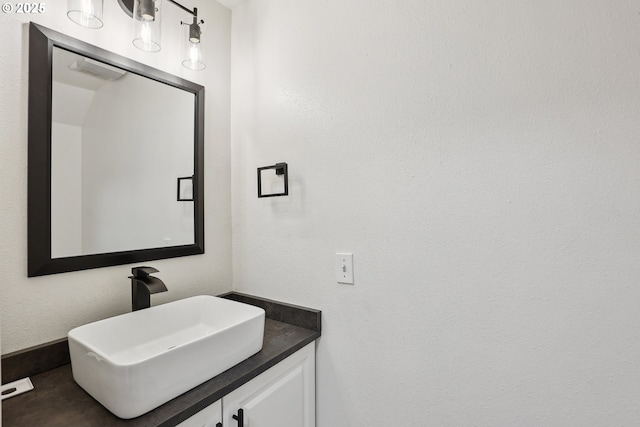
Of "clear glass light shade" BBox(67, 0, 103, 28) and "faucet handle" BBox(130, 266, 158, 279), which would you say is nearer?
Result: "clear glass light shade" BBox(67, 0, 103, 28)

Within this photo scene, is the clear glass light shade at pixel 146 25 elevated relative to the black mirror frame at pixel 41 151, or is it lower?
elevated

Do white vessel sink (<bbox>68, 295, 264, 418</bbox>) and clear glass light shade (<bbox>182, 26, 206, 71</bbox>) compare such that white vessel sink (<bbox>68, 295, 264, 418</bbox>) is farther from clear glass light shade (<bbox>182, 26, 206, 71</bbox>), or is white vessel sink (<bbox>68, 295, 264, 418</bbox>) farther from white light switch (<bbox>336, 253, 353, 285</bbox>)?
clear glass light shade (<bbox>182, 26, 206, 71</bbox>)

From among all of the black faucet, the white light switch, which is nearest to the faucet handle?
the black faucet

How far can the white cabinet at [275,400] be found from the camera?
2.89ft

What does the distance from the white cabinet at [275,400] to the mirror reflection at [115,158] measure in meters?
0.72

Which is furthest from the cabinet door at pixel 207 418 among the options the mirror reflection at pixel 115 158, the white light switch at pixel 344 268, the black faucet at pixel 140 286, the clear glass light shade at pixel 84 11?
the clear glass light shade at pixel 84 11

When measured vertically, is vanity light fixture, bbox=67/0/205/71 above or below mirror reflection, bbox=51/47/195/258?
above

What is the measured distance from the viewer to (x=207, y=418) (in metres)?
0.84

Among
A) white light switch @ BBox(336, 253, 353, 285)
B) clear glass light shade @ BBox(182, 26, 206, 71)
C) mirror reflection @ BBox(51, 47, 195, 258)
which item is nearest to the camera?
mirror reflection @ BBox(51, 47, 195, 258)

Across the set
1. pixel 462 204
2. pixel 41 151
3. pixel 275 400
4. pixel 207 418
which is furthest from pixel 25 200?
pixel 462 204

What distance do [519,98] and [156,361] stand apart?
4.06ft

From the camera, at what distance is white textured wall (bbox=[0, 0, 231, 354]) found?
921mm

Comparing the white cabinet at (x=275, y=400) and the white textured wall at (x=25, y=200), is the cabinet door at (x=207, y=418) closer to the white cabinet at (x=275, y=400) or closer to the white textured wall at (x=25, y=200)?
the white cabinet at (x=275, y=400)

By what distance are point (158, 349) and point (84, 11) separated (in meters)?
1.16
